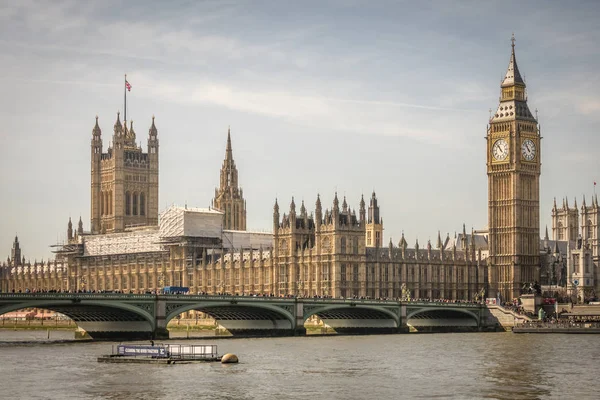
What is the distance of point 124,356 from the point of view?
95.6m

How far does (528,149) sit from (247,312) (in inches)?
2515

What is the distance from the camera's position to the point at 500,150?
18388cm

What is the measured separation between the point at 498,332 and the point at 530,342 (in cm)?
2936

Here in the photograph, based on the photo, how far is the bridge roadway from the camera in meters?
116

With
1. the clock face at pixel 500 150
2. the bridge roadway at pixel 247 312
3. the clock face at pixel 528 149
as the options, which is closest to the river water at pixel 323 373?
the bridge roadway at pixel 247 312

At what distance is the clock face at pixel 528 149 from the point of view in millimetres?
183500

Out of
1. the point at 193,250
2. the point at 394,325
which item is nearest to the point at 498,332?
the point at 394,325

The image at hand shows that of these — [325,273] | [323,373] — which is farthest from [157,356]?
[325,273]

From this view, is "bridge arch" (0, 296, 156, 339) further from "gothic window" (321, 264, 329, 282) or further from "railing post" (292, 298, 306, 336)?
"gothic window" (321, 264, 329, 282)

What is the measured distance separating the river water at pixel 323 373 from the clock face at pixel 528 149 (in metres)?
67.7

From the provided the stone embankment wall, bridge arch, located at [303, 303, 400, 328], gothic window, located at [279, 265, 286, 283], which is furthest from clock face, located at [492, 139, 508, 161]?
bridge arch, located at [303, 303, 400, 328]

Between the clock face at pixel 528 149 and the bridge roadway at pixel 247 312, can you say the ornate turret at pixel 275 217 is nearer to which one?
the bridge roadway at pixel 247 312

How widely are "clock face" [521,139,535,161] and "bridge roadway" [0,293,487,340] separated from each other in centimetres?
3202

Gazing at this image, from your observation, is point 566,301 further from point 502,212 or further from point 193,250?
point 193,250
